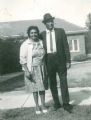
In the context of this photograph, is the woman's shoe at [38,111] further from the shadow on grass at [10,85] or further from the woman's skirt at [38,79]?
the shadow on grass at [10,85]

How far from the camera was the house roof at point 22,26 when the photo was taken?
34625mm

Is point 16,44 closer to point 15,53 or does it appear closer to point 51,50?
point 15,53

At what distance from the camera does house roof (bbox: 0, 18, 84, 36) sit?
34.6 m

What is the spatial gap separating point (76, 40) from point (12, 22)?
9.28 meters

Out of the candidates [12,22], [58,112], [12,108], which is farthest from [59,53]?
[12,22]

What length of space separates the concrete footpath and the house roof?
24039mm

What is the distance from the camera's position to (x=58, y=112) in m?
7.18

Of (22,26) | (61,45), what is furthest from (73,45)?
(61,45)

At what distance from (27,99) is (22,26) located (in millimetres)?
28359

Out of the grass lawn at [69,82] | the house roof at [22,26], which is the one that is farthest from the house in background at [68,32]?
the grass lawn at [69,82]

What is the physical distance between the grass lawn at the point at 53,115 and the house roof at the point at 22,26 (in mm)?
26265

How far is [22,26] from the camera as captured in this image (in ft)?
121

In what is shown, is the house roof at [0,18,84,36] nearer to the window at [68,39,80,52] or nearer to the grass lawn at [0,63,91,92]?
the window at [68,39,80,52]

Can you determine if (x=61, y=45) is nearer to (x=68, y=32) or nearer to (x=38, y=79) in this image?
(x=38, y=79)
